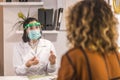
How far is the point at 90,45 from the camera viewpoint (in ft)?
3.99

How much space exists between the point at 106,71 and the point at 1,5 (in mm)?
2337

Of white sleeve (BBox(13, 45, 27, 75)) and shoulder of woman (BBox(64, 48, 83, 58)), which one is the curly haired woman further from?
white sleeve (BBox(13, 45, 27, 75))

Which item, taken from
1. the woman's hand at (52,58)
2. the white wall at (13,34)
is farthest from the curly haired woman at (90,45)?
the white wall at (13,34)

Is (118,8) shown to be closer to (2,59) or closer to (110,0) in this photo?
(110,0)

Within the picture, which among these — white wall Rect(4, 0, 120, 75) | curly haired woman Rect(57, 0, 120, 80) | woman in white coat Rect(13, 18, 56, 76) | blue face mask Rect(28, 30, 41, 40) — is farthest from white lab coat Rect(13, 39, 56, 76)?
curly haired woman Rect(57, 0, 120, 80)

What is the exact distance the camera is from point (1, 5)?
3.22 meters

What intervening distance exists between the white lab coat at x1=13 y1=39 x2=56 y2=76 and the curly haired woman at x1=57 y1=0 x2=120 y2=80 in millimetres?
1287

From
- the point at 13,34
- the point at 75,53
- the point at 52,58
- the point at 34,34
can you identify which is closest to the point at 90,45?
the point at 75,53

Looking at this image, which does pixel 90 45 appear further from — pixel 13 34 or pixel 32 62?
pixel 13 34

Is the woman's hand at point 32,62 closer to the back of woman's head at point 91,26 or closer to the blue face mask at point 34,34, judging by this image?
the blue face mask at point 34,34

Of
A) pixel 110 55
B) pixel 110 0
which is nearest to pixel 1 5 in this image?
pixel 110 0

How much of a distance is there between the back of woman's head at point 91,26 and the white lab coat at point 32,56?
1292 mm

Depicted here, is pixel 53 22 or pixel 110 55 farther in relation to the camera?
pixel 53 22

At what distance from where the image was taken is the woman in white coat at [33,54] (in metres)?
2.49
